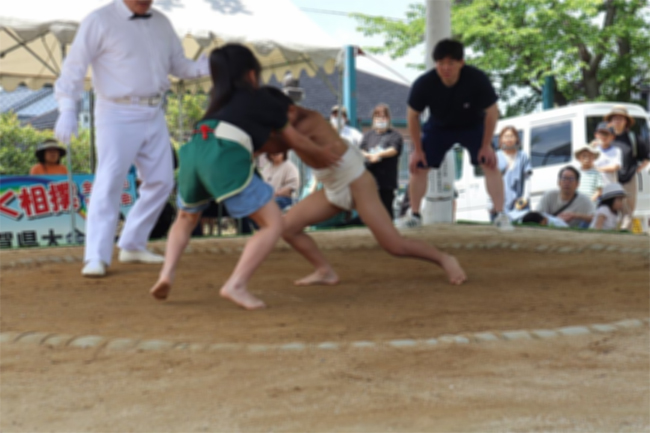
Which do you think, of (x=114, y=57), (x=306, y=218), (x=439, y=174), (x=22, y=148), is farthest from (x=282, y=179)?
(x=22, y=148)

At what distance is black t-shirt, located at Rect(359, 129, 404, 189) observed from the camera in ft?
27.0

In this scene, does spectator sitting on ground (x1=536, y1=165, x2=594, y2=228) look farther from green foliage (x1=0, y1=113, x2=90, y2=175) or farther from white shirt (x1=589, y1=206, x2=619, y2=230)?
green foliage (x1=0, y1=113, x2=90, y2=175)

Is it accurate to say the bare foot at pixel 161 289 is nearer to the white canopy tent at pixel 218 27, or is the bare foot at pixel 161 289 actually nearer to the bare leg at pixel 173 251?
the bare leg at pixel 173 251

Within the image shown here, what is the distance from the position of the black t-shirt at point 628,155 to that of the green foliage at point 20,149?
7745 mm

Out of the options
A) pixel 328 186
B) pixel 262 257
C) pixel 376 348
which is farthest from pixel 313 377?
pixel 328 186

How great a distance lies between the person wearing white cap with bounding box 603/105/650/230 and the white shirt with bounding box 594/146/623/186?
56mm

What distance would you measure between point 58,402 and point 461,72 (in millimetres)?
4170

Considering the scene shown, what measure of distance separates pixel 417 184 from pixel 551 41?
1265cm

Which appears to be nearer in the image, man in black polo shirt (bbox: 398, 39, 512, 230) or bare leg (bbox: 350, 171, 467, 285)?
bare leg (bbox: 350, 171, 467, 285)

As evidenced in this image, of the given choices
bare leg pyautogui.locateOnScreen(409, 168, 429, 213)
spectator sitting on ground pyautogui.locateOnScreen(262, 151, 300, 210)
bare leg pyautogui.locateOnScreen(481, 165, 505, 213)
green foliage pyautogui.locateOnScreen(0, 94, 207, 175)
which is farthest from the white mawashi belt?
green foliage pyautogui.locateOnScreen(0, 94, 207, 175)

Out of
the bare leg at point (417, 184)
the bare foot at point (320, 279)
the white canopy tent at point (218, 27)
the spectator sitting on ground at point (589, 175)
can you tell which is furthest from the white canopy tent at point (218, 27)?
the bare foot at point (320, 279)

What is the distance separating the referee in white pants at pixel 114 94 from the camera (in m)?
4.84

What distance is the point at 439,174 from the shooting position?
26.4ft

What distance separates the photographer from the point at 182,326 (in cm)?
339
